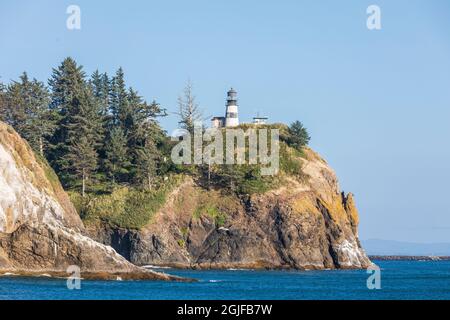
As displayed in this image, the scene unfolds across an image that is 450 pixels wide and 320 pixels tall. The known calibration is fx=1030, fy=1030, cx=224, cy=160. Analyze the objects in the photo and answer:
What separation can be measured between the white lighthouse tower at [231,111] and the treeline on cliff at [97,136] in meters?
5.97

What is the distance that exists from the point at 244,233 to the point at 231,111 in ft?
78.6

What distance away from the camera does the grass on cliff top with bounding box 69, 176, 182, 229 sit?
107750mm

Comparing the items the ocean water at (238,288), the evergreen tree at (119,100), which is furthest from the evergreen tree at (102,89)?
the ocean water at (238,288)

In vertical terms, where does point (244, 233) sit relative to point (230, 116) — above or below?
below

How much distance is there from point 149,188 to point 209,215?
7904mm

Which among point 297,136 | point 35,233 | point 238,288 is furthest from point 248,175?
point 35,233

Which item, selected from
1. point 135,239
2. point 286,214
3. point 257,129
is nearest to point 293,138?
point 257,129

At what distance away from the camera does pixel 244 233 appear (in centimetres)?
10769

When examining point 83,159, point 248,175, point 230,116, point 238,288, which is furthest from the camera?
point 230,116

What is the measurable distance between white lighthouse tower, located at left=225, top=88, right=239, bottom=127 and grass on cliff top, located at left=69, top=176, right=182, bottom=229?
1506cm

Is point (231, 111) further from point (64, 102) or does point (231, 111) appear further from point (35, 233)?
point (35, 233)

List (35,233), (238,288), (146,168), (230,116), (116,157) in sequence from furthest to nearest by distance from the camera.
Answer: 1. (230,116)
2. (116,157)
3. (146,168)
4. (35,233)
5. (238,288)

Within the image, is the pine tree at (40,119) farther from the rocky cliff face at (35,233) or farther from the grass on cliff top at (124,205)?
the rocky cliff face at (35,233)

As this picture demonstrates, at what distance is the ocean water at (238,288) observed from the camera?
67.1 meters
